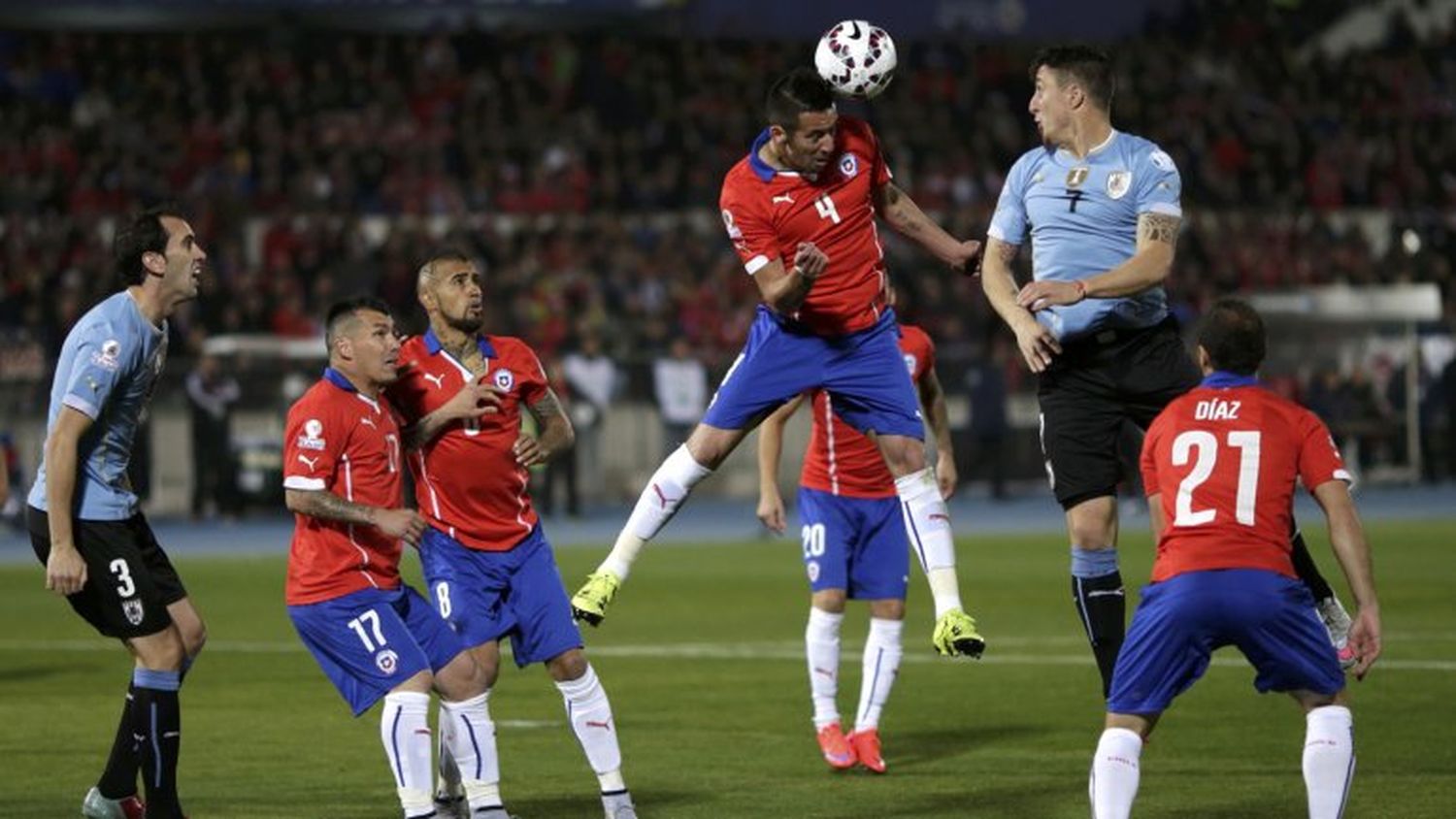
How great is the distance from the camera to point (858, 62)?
10906mm

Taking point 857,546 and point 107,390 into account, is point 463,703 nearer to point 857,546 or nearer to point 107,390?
point 107,390

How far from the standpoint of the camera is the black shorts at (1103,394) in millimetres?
10969

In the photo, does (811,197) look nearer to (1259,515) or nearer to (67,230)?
(1259,515)

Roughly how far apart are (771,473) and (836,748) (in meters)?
1.88

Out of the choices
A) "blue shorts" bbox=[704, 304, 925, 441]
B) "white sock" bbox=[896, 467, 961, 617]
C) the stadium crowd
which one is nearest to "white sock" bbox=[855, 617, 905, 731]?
"white sock" bbox=[896, 467, 961, 617]

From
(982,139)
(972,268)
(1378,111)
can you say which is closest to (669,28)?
(982,139)

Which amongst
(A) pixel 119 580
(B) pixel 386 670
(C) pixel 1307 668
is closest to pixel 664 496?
(B) pixel 386 670

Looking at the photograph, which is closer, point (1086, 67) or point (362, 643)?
point (362, 643)

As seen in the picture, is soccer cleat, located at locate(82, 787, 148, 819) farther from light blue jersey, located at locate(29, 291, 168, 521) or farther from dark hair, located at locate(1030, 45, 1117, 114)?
dark hair, located at locate(1030, 45, 1117, 114)

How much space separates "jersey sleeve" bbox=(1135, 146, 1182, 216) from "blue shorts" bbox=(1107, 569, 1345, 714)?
2.51 metres

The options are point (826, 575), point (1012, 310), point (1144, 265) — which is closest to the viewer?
point (1144, 265)

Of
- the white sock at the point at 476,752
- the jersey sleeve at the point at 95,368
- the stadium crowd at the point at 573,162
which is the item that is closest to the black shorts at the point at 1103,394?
the white sock at the point at 476,752

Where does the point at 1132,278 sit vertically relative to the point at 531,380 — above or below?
above

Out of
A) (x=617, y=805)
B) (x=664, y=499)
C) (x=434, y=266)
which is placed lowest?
(x=617, y=805)
